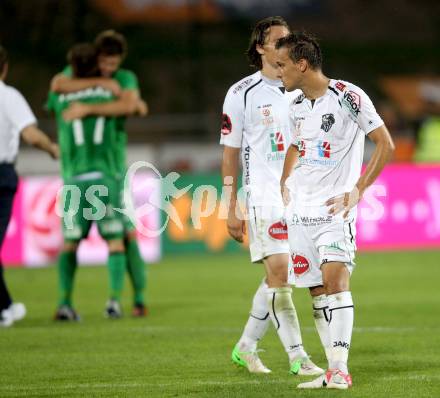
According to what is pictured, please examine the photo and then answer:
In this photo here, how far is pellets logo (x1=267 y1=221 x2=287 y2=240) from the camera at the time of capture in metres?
6.86

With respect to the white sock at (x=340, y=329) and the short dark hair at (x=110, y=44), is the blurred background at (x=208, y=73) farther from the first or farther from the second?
the white sock at (x=340, y=329)

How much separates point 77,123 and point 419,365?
4237 millimetres

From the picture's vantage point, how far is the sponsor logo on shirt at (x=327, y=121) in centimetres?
613

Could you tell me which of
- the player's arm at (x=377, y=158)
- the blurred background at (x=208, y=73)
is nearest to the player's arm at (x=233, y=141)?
the player's arm at (x=377, y=158)

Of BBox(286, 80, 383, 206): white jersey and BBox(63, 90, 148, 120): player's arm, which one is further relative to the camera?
BBox(63, 90, 148, 120): player's arm

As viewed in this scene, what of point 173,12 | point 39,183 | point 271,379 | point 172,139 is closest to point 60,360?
point 271,379

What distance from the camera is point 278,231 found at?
6859 mm

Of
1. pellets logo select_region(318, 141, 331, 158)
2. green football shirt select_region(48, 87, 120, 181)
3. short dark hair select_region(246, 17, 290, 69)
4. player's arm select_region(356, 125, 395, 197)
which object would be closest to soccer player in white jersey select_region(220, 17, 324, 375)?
short dark hair select_region(246, 17, 290, 69)

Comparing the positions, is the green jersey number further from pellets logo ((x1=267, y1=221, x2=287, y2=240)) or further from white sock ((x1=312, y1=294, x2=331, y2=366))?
white sock ((x1=312, y1=294, x2=331, y2=366))

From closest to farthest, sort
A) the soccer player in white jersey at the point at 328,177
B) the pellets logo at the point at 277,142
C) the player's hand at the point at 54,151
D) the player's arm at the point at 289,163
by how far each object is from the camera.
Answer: the soccer player in white jersey at the point at 328,177 → the player's arm at the point at 289,163 → the pellets logo at the point at 277,142 → the player's hand at the point at 54,151

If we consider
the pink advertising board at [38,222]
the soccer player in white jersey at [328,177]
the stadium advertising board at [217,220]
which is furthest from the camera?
the stadium advertising board at [217,220]

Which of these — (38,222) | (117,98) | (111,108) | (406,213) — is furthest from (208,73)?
(111,108)

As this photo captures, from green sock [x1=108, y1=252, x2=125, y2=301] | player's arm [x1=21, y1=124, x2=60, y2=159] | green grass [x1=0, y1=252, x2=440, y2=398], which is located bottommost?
green grass [x1=0, y1=252, x2=440, y2=398]

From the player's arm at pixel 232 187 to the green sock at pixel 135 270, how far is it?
131 inches
